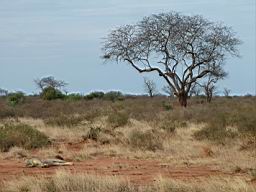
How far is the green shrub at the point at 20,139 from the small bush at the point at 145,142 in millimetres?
2844

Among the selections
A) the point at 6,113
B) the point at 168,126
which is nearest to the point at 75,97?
the point at 6,113

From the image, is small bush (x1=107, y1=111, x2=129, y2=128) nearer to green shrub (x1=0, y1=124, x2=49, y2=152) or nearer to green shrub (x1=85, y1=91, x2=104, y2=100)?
green shrub (x1=0, y1=124, x2=49, y2=152)

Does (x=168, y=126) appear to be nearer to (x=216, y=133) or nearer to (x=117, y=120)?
(x=117, y=120)

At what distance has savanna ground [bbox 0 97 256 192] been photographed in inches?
399

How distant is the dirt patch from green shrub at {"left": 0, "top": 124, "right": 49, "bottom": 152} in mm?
2569

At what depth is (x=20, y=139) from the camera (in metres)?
18.8

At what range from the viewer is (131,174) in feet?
41.6

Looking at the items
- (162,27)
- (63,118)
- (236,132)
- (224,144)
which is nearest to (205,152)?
(224,144)

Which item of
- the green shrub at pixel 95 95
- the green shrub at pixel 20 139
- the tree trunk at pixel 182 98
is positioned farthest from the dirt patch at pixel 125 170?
the green shrub at pixel 95 95

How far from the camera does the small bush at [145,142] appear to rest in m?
17.6

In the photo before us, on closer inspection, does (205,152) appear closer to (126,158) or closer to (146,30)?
(126,158)

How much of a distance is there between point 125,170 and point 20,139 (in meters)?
6.20

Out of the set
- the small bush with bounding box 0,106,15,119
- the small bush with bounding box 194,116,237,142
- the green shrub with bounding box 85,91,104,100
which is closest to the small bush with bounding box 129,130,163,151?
the small bush with bounding box 194,116,237,142

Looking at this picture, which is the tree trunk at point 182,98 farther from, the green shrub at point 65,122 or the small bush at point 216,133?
the small bush at point 216,133
